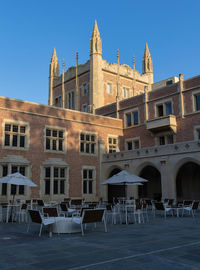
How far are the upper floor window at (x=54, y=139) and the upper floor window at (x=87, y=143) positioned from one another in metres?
2.09

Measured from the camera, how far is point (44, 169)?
2216 centimetres

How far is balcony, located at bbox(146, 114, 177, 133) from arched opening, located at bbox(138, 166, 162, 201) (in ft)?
13.0

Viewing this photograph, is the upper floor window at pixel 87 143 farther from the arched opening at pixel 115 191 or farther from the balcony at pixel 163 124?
the balcony at pixel 163 124

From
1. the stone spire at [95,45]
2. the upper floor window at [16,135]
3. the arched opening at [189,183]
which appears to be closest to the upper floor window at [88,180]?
the upper floor window at [16,135]

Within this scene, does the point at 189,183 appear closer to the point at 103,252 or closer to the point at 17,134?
the point at 17,134

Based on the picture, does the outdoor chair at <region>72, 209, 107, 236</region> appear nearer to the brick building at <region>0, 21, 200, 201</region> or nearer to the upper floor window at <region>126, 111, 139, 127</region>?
the brick building at <region>0, 21, 200, 201</region>

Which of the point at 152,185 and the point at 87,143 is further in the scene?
the point at 152,185

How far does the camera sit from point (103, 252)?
591 centimetres

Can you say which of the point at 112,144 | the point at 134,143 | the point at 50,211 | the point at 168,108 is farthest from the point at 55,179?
the point at 50,211

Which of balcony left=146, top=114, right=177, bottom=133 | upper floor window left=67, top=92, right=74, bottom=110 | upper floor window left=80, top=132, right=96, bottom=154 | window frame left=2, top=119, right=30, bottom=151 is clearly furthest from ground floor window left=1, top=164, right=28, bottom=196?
upper floor window left=67, top=92, right=74, bottom=110

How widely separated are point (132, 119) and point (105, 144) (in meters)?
3.67

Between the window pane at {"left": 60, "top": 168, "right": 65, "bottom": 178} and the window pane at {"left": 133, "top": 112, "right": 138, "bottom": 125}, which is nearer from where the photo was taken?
the window pane at {"left": 60, "top": 168, "right": 65, "bottom": 178}

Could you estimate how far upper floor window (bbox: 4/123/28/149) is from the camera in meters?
20.7

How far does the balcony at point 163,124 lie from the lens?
77.6 ft
